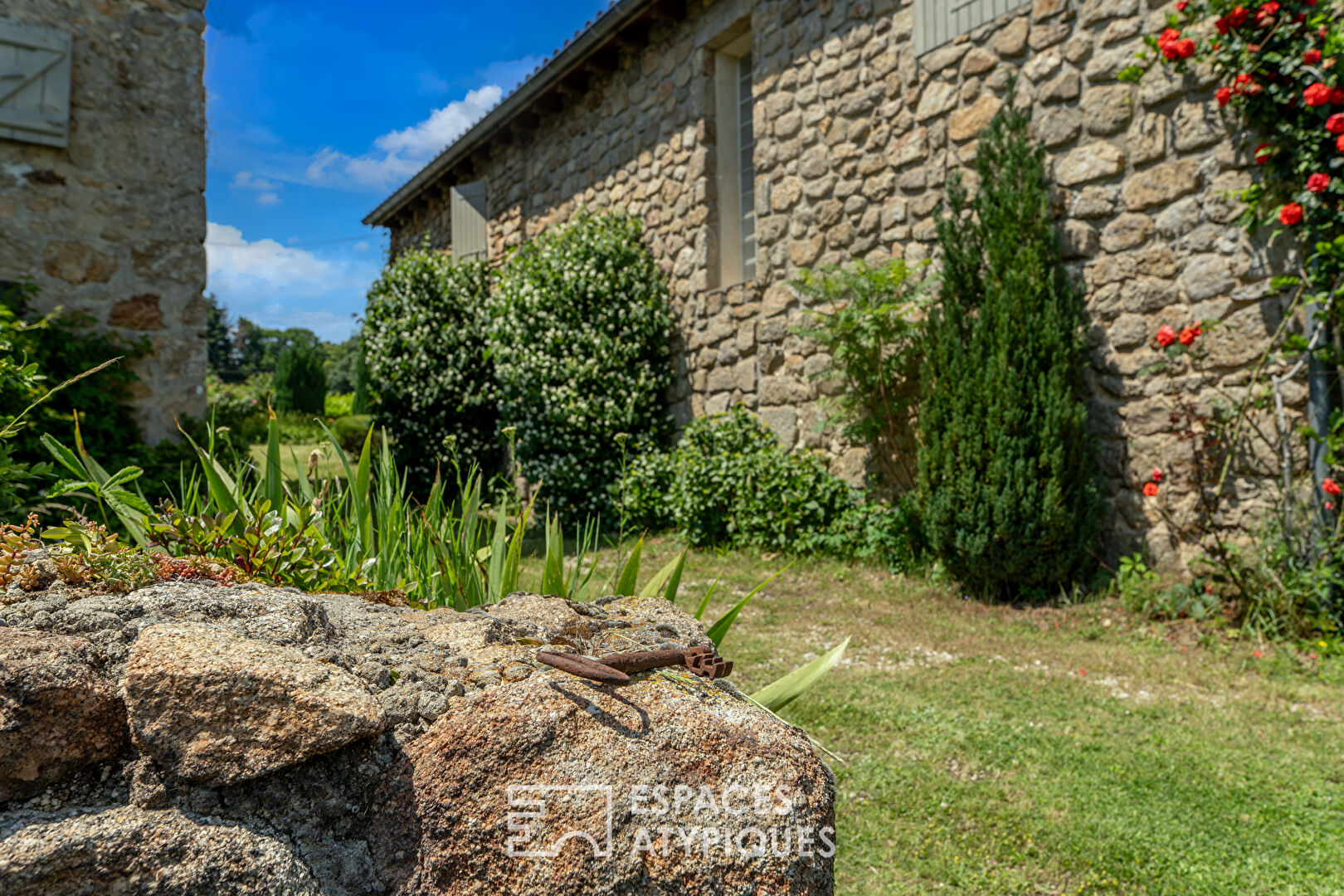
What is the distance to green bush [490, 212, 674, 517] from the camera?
7648 mm

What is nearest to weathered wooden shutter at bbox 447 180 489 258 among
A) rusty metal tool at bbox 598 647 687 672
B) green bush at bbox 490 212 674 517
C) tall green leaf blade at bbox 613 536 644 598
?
green bush at bbox 490 212 674 517

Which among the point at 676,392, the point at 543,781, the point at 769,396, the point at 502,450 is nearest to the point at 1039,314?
the point at 769,396

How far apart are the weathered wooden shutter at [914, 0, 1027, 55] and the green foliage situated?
1.54 m

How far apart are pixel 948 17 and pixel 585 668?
5.70 metres

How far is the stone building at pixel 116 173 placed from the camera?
4176mm

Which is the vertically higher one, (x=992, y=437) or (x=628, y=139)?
(x=628, y=139)

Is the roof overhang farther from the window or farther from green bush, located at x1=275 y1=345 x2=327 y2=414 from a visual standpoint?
green bush, located at x1=275 y1=345 x2=327 y2=414

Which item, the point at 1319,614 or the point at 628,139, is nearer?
the point at 1319,614

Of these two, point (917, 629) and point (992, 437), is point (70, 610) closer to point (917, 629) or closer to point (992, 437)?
point (917, 629)

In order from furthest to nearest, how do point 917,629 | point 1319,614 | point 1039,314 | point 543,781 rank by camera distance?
point 1039,314
point 917,629
point 1319,614
point 543,781

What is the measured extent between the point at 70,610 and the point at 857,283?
518 cm

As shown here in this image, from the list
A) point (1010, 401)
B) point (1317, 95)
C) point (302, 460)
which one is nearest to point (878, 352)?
point (1010, 401)

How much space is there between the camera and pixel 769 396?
6.72 m

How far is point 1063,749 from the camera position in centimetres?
278
